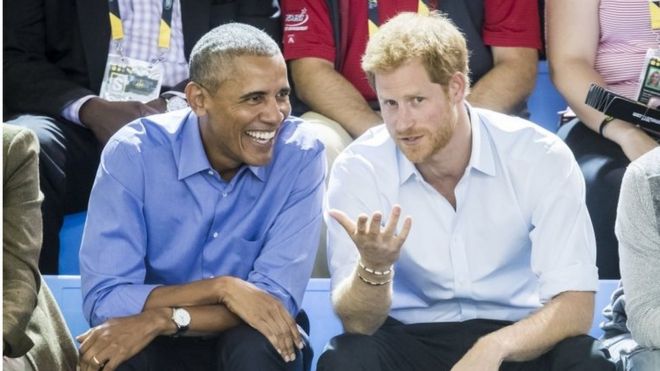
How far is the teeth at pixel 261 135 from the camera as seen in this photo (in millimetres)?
3172

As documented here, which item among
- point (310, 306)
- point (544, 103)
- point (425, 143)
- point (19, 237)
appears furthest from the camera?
point (544, 103)

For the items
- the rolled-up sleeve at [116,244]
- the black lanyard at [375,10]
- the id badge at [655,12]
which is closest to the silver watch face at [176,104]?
the black lanyard at [375,10]

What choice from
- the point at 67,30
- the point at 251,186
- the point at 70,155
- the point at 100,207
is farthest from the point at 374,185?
the point at 67,30

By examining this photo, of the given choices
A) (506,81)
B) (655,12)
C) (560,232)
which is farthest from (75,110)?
(655,12)

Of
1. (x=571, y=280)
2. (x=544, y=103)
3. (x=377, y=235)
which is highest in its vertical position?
(x=377, y=235)

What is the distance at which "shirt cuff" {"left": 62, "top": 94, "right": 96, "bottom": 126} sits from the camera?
401cm

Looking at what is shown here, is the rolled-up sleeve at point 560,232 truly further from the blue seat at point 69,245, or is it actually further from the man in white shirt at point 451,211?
the blue seat at point 69,245

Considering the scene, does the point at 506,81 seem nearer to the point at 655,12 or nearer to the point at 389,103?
the point at 655,12

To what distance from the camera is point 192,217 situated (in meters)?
3.16

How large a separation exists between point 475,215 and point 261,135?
1.83 ft

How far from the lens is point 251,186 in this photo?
10.5 ft

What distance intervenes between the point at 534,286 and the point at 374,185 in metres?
0.48

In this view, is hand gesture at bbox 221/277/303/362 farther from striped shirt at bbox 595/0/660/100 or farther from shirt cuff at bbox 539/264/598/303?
striped shirt at bbox 595/0/660/100

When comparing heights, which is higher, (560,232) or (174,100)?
(560,232)
